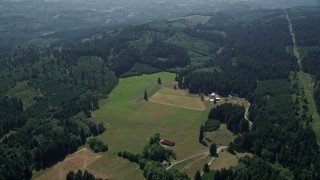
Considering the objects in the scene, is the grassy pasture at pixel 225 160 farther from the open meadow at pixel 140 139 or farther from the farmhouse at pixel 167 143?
the farmhouse at pixel 167 143

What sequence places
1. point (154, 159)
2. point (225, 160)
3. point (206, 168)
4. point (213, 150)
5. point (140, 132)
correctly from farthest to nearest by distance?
point (140, 132) → point (213, 150) → point (225, 160) → point (154, 159) → point (206, 168)

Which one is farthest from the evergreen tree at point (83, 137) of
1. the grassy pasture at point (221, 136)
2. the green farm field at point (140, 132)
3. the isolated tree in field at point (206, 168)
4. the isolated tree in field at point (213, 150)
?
the isolated tree in field at point (206, 168)

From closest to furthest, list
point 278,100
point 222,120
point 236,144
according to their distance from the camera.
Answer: point 236,144
point 222,120
point 278,100

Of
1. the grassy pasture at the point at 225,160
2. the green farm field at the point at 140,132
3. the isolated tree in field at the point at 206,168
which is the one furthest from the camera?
the green farm field at the point at 140,132

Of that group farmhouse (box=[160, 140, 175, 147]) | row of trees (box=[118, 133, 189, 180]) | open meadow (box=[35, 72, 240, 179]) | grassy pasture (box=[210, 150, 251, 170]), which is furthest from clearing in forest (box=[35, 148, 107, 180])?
grassy pasture (box=[210, 150, 251, 170])

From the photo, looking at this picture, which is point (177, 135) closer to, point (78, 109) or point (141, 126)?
point (141, 126)

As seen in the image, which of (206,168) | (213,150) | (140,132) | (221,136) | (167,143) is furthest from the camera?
(140,132)

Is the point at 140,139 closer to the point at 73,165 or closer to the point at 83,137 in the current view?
the point at 83,137

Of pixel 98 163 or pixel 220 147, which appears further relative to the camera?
pixel 220 147

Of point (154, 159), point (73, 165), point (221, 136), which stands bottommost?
point (73, 165)

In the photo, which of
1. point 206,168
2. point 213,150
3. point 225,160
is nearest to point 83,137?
point 213,150

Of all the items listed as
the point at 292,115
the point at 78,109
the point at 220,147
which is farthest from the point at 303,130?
the point at 78,109
